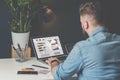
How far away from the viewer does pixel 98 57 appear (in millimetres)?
1970

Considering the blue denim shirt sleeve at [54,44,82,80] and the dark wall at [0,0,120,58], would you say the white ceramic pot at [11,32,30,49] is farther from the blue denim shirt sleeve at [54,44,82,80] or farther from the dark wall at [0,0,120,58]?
the blue denim shirt sleeve at [54,44,82,80]

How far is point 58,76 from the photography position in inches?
85.6

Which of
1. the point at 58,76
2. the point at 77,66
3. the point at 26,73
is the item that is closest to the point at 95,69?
the point at 77,66

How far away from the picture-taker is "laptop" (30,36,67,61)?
9.09 feet

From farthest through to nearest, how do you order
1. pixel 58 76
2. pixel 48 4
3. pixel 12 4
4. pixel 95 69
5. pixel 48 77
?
1. pixel 48 4
2. pixel 12 4
3. pixel 48 77
4. pixel 58 76
5. pixel 95 69

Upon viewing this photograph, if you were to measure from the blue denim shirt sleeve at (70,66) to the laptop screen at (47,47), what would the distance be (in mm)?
603

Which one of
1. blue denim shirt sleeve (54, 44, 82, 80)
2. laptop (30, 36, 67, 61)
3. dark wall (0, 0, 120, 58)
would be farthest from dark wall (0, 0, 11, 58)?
blue denim shirt sleeve (54, 44, 82, 80)

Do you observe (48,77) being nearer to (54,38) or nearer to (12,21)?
(54,38)

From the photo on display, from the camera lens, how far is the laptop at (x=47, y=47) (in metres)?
2.77

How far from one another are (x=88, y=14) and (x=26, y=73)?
2.59ft

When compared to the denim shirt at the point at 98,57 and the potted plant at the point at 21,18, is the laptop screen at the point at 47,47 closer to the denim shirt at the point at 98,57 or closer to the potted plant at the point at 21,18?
the potted plant at the point at 21,18

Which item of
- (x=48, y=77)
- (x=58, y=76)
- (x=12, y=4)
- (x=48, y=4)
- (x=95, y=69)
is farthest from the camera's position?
(x=48, y=4)

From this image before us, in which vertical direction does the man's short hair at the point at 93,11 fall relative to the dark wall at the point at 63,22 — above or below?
above

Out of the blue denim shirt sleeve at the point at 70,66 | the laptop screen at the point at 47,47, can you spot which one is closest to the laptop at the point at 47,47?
the laptop screen at the point at 47,47
